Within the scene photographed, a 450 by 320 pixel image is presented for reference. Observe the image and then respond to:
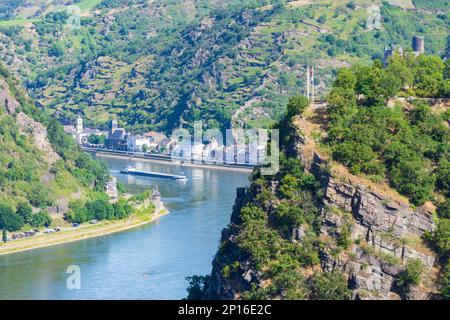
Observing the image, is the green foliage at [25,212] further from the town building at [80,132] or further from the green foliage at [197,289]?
the town building at [80,132]

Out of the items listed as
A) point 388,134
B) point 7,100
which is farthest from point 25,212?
point 388,134

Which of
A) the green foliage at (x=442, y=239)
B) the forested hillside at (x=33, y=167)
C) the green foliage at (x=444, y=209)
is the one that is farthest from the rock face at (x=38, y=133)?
the green foliage at (x=442, y=239)

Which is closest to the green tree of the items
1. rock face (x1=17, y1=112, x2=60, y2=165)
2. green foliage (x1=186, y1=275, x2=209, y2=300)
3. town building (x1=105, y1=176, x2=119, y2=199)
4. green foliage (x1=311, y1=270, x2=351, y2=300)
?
rock face (x1=17, y1=112, x2=60, y2=165)

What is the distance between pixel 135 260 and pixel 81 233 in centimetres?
1043

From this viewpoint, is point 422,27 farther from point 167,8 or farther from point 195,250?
point 195,250

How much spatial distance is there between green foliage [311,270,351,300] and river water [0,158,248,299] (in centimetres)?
1151

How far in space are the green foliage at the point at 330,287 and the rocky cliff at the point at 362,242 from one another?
0.82 feet

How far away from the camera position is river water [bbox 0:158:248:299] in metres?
49.4

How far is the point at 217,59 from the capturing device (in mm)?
123750

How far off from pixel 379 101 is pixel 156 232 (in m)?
24.2

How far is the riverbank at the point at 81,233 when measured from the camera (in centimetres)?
6197

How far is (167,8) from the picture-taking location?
165 metres

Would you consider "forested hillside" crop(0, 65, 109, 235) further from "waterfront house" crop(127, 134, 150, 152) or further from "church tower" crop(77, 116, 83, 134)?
"church tower" crop(77, 116, 83, 134)
